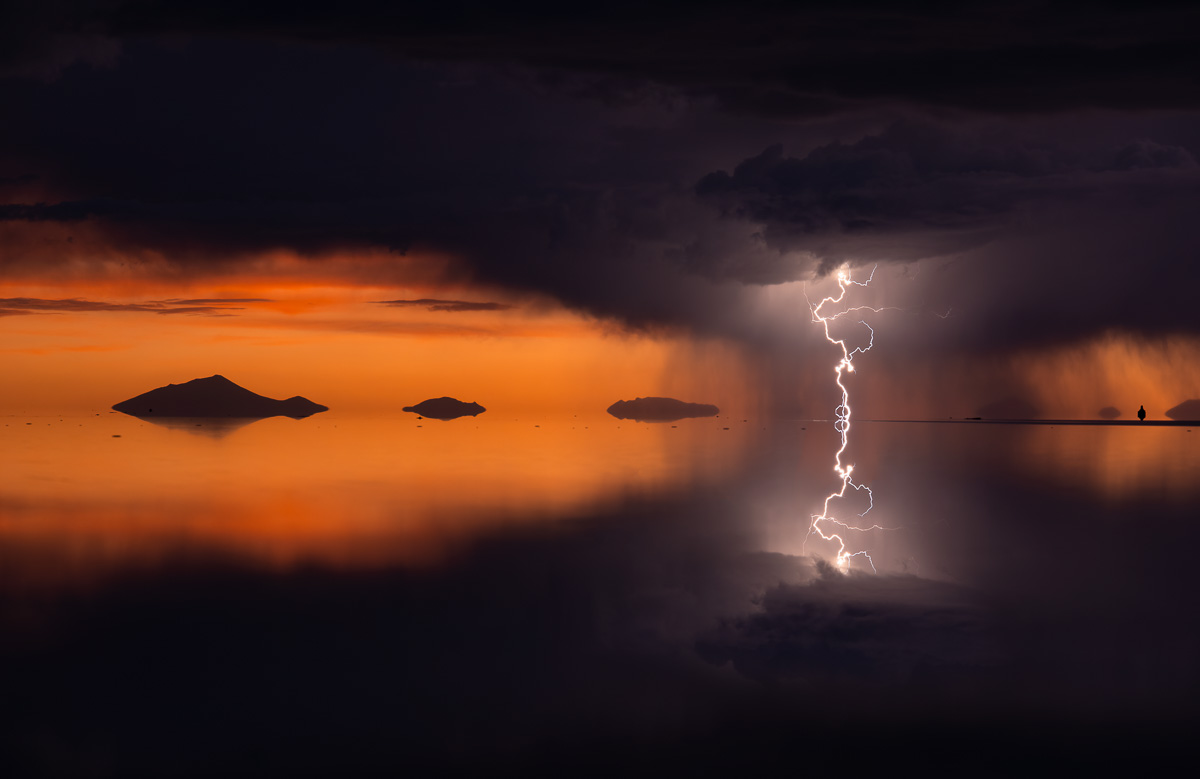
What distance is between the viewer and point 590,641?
11664mm

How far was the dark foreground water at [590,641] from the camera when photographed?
815 centimetres

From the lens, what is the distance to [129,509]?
87.9 feet

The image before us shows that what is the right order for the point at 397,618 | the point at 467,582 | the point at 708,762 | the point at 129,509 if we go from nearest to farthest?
the point at 708,762
the point at 397,618
the point at 467,582
the point at 129,509

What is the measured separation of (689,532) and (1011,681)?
12334 millimetres

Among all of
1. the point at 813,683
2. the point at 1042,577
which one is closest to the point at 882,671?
the point at 813,683

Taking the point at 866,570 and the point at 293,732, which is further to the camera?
the point at 866,570

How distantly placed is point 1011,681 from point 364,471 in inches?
1401

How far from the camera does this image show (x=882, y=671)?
10.3 metres

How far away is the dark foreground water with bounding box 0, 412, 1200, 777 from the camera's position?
815 cm

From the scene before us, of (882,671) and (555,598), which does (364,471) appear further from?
(882,671)

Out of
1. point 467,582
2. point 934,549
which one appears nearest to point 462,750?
point 467,582

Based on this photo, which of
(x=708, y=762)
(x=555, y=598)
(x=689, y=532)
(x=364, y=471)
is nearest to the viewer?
(x=708, y=762)

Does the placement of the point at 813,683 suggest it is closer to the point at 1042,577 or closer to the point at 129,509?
the point at 1042,577

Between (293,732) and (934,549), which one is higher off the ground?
(934,549)
